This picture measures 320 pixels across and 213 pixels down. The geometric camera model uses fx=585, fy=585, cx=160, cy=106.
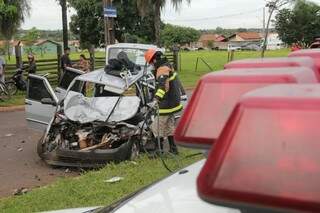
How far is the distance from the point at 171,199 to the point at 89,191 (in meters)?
4.80

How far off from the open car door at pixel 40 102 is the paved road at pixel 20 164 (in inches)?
23.4

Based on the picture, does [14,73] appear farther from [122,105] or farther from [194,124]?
[194,124]

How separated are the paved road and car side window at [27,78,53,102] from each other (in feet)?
3.23

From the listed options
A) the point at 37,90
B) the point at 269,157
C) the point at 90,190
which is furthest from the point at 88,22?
the point at 269,157

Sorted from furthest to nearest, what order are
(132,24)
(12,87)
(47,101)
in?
(132,24)
(12,87)
(47,101)

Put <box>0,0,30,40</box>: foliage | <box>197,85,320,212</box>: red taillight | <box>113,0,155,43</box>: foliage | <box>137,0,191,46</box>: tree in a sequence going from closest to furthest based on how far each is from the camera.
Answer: <box>197,85,320,212</box>: red taillight → <box>0,0,30,40</box>: foliage → <box>137,0,191,46</box>: tree → <box>113,0,155,43</box>: foliage

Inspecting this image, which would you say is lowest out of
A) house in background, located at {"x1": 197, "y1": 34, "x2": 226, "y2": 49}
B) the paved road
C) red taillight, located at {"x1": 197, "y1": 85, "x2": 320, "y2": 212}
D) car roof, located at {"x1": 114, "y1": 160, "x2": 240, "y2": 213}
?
house in background, located at {"x1": 197, "y1": 34, "x2": 226, "y2": 49}

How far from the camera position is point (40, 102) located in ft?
32.2

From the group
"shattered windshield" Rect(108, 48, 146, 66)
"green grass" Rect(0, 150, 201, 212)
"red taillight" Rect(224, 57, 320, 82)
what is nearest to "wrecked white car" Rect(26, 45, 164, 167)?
"green grass" Rect(0, 150, 201, 212)

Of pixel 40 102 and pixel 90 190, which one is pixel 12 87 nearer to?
pixel 40 102

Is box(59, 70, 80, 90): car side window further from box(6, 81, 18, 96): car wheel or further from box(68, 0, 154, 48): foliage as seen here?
box(68, 0, 154, 48): foliage

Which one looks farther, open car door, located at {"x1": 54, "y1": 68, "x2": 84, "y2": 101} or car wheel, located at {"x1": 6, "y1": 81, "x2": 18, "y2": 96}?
car wheel, located at {"x1": 6, "y1": 81, "x2": 18, "y2": 96}

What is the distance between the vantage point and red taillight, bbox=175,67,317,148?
4.40 ft

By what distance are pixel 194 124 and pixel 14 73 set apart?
2006 cm
